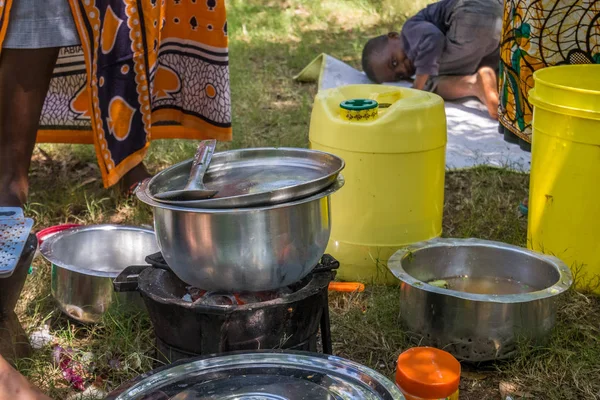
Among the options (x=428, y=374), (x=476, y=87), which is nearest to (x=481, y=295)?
(x=428, y=374)

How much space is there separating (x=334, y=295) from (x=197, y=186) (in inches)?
34.5

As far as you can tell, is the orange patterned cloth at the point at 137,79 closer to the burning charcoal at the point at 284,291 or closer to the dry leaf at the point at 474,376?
the burning charcoal at the point at 284,291

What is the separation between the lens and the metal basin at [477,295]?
212 cm

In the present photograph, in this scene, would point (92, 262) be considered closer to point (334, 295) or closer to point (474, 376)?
point (334, 295)

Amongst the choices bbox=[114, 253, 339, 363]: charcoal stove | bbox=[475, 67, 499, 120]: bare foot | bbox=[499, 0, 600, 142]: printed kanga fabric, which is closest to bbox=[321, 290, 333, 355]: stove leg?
bbox=[114, 253, 339, 363]: charcoal stove

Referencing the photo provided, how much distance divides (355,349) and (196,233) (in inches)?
28.8

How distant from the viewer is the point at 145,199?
5.89 feet

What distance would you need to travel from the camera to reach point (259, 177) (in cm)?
197

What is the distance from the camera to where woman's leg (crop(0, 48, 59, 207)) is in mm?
2684

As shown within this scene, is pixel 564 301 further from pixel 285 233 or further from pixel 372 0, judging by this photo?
pixel 372 0

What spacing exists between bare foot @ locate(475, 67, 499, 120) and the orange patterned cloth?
170cm

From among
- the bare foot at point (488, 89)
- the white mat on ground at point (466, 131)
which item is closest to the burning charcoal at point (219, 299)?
the white mat on ground at point (466, 131)

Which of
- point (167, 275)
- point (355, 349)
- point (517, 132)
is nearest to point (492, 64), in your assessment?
point (517, 132)

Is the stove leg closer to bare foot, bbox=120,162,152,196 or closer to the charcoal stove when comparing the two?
the charcoal stove
